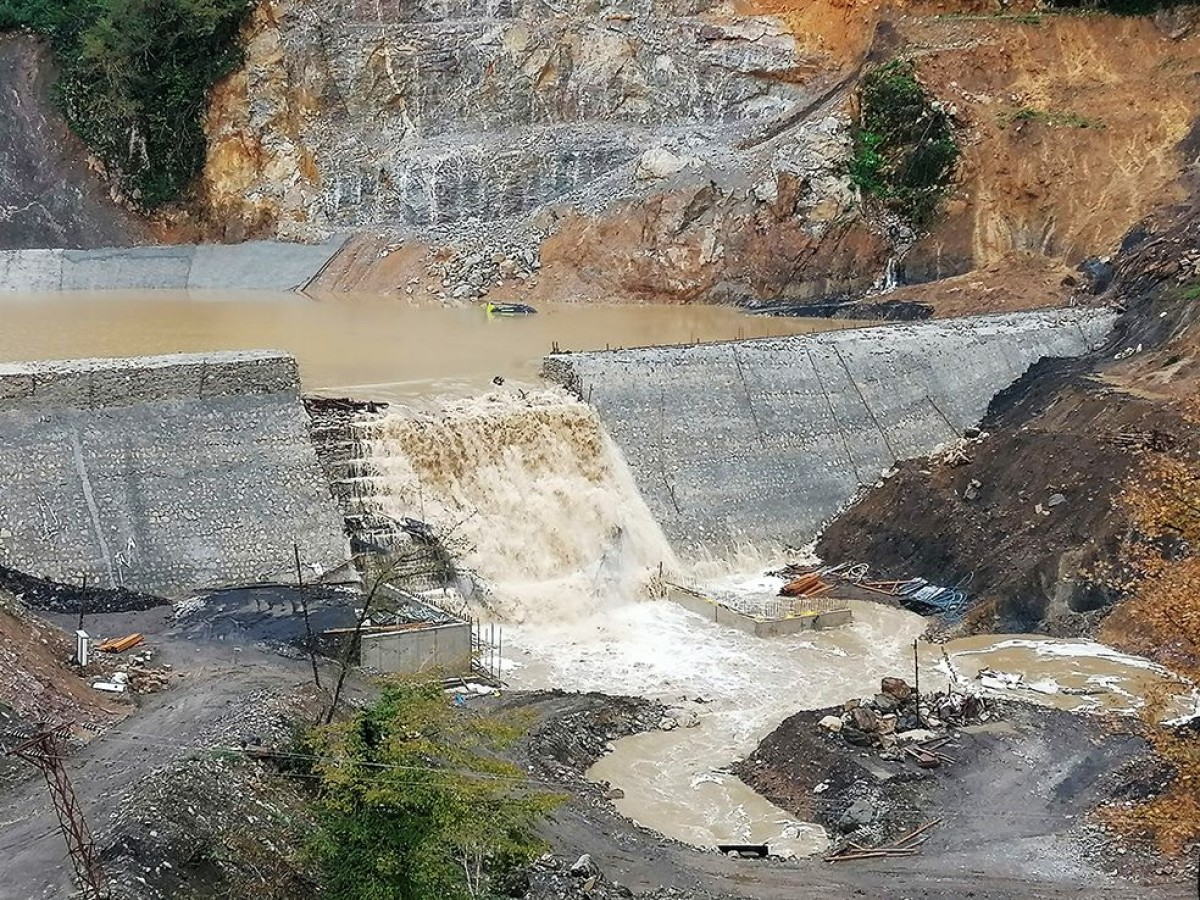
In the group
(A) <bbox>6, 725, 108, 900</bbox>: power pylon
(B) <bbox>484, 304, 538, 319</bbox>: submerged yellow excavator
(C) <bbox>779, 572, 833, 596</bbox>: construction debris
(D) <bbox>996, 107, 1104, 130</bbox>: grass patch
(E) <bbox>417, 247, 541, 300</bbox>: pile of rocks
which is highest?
(D) <bbox>996, 107, 1104, 130</bbox>: grass patch

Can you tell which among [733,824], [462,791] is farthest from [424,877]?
[733,824]

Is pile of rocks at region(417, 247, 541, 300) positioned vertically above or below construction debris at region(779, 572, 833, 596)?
above

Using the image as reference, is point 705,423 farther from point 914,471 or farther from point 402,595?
point 402,595

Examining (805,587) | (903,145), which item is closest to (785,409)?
(805,587)

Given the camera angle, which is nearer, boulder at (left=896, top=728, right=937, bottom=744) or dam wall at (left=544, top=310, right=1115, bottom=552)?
boulder at (left=896, top=728, right=937, bottom=744)

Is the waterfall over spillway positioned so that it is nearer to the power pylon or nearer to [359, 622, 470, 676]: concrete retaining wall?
[359, 622, 470, 676]: concrete retaining wall

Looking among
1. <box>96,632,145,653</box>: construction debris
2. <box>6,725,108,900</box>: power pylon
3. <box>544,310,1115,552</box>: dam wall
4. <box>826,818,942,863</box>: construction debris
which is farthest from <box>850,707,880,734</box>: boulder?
<box>6,725,108,900</box>: power pylon
